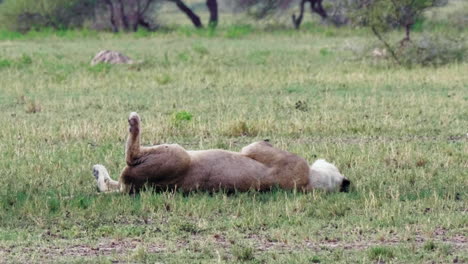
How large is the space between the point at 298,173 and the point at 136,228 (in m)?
1.82

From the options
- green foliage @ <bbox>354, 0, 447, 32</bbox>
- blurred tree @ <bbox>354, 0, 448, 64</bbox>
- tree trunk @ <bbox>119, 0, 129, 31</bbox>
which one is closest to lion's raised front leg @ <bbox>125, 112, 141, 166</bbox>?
blurred tree @ <bbox>354, 0, 448, 64</bbox>

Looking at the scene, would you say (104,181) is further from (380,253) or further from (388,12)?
(388,12)

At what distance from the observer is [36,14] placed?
4200 centimetres

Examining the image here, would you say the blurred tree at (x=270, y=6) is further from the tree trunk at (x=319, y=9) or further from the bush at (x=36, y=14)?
the bush at (x=36, y=14)

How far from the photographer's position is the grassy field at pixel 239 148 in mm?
6895

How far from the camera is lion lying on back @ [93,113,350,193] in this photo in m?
8.32

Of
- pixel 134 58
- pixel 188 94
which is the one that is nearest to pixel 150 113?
pixel 188 94

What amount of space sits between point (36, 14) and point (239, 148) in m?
32.4

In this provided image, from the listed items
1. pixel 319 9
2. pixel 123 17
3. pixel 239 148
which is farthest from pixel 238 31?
pixel 239 148

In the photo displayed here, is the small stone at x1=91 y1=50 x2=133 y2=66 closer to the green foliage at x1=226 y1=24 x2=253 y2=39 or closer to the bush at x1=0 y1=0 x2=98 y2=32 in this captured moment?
the green foliage at x1=226 y1=24 x2=253 y2=39

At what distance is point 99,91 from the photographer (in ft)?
58.2

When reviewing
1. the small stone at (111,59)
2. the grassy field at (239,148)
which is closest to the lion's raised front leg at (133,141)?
the grassy field at (239,148)

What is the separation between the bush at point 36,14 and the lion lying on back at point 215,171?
34.0 metres

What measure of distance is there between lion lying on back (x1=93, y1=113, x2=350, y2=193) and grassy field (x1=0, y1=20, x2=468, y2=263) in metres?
0.16
